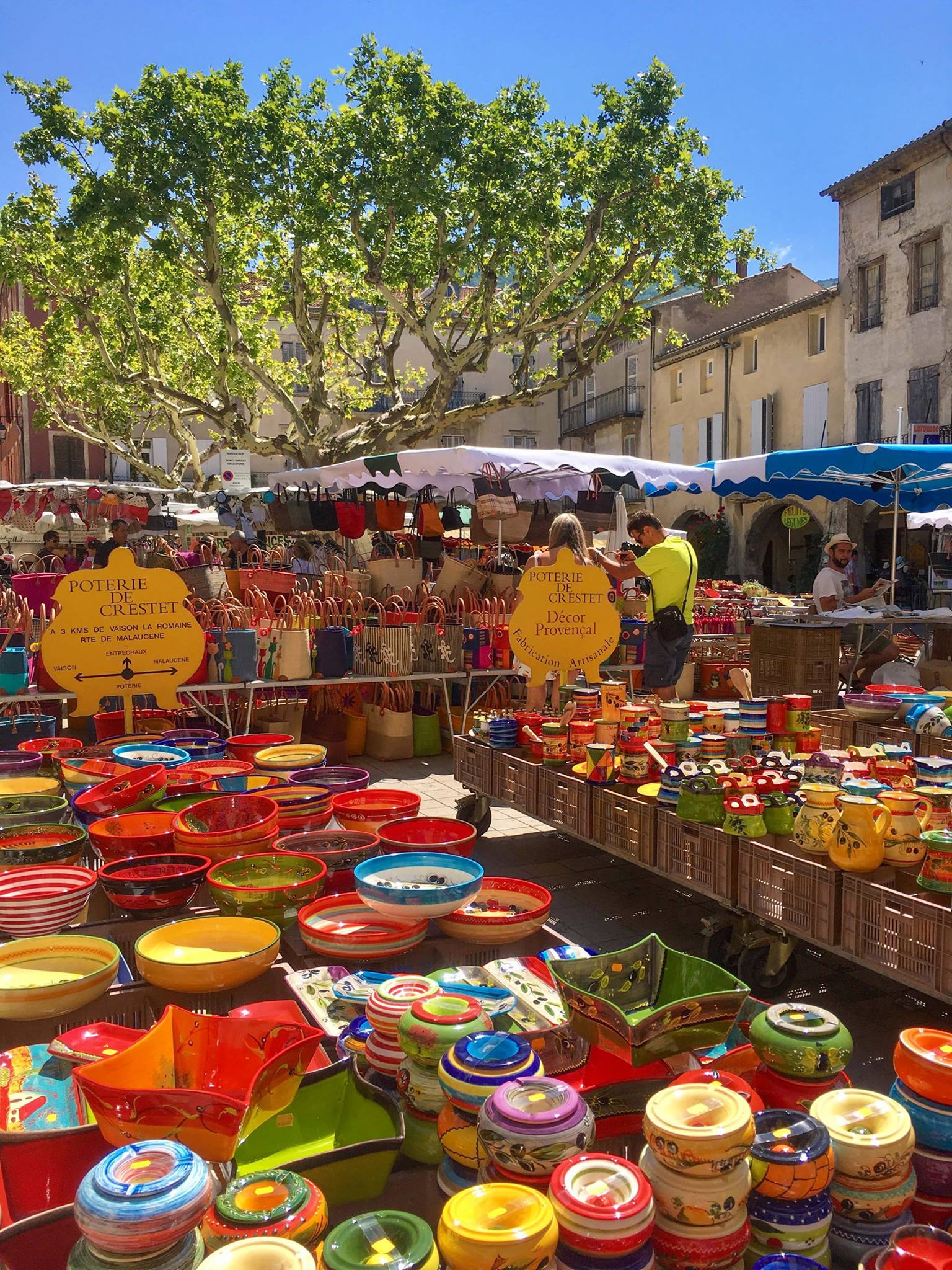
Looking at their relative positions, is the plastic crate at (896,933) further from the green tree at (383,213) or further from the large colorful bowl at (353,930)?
the green tree at (383,213)

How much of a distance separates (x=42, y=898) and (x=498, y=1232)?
164 centimetres

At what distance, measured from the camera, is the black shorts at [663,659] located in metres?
6.18

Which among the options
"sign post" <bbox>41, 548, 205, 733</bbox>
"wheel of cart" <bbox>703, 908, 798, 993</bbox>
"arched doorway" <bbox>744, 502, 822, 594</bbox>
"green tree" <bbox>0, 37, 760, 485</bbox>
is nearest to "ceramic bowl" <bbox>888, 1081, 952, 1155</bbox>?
"wheel of cart" <bbox>703, 908, 798, 993</bbox>

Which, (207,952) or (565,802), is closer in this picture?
(207,952)

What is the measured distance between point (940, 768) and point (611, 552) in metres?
5.80

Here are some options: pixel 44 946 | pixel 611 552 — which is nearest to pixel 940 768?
pixel 44 946

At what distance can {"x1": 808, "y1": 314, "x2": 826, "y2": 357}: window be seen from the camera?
74.5 ft

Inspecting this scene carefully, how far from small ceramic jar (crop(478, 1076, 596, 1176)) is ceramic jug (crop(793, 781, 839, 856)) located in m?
1.74

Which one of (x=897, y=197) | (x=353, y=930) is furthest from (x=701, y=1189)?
(x=897, y=197)

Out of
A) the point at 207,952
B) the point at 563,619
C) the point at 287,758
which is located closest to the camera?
the point at 207,952

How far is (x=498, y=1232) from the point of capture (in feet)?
4.32

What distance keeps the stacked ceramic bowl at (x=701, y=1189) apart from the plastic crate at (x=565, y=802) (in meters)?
2.65

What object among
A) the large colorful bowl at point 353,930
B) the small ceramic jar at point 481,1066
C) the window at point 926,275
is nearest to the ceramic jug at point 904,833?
the large colorful bowl at point 353,930

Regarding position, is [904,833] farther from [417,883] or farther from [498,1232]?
[498,1232]
